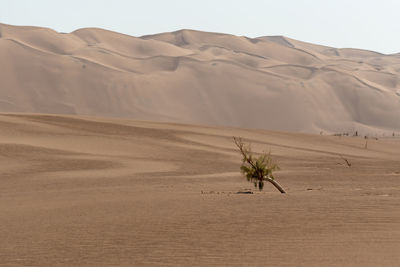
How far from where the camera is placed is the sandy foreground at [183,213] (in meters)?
7.18

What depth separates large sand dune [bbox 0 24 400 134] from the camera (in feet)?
195

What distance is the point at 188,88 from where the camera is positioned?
67.4 m

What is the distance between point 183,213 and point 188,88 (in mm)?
57511

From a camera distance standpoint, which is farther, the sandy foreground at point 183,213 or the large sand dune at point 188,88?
the large sand dune at point 188,88

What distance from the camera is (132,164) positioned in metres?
22.8

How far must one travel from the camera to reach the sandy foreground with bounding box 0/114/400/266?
7176 mm

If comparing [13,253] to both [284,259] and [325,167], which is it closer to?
[284,259]

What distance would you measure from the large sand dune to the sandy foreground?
3461 centimetres

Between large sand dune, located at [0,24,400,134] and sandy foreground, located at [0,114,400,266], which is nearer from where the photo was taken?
sandy foreground, located at [0,114,400,266]

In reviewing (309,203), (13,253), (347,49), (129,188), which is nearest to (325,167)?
(129,188)

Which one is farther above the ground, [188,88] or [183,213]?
A: [183,213]

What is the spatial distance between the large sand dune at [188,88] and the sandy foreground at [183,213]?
114ft

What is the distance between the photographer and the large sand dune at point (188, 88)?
59406 millimetres

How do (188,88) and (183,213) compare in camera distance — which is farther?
(188,88)
